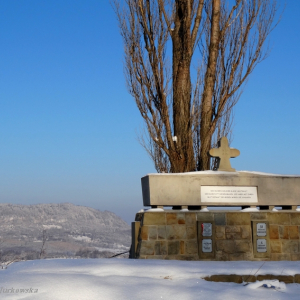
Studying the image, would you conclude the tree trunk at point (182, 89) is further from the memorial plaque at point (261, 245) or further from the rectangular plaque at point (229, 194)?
the memorial plaque at point (261, 245)

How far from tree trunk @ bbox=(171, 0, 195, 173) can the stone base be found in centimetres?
214

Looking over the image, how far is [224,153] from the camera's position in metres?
8.14

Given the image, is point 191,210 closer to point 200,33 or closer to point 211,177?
point 211,177

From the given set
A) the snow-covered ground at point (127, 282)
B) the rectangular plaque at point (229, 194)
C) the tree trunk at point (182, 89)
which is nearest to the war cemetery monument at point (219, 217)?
the rectangular plaque at point (229, 194)

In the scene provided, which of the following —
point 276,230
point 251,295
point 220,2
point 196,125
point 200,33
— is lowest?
point 251,295

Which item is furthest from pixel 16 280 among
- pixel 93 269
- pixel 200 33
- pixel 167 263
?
pixel 200 33

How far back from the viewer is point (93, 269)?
17.7ft

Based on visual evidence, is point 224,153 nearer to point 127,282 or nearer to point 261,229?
point 261,229

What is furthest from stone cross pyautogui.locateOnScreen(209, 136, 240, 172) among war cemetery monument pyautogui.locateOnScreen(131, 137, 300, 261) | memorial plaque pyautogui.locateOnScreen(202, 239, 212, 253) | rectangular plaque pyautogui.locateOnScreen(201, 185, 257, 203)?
memorial plaque pyautogui.locateOnScreen(202, 239, 212, 253)

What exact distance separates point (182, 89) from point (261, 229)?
12.4 ft

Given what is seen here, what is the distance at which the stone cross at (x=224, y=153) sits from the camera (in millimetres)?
8094

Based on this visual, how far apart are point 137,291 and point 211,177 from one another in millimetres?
3693

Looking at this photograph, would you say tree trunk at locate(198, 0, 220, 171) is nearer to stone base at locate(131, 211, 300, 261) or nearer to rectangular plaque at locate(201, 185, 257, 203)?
rectangular plaque at locate(201, 185, 257, 203)

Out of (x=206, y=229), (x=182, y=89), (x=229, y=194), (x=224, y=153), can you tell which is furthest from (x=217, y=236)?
(x=182, y=89)
